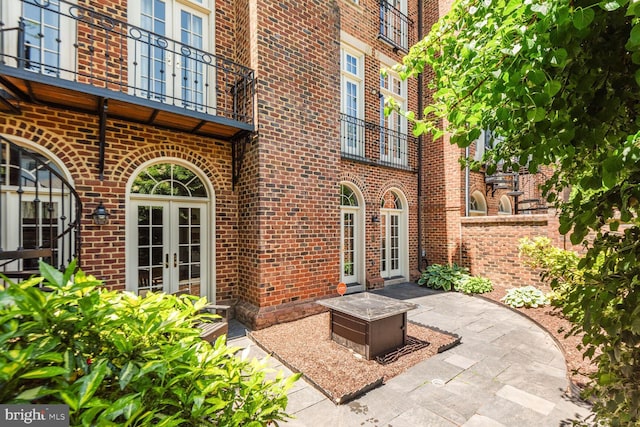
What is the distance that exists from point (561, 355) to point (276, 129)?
19.1 feet

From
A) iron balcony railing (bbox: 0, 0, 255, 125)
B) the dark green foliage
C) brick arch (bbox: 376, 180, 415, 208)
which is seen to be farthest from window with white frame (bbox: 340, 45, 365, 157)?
the dark green foliage

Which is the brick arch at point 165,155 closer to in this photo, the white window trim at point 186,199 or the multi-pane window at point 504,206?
the white window trim at point 186,199

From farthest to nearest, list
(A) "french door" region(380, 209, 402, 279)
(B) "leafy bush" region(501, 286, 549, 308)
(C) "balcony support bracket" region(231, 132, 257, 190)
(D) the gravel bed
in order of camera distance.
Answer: (A) "french door" region(380, 209, 402, 279) < (B) "leafy bush" region(501, 286, 549, 308) < (C) "balcony support bracket" region(231, 132, 257, 190) < (D) the gravel bed

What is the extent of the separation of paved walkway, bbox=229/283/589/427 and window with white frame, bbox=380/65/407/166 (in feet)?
18.5

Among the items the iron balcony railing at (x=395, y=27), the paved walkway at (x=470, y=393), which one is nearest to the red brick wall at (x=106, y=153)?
the paved walkway at (x=470, y=393)

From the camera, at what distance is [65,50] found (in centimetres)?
432

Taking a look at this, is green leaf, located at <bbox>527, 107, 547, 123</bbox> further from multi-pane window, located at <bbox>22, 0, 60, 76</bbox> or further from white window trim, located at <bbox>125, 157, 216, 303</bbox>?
multi-pane window, located at <bbox>22, 0, 60, 76</bbox>

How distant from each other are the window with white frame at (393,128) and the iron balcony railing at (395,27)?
1.04 meters

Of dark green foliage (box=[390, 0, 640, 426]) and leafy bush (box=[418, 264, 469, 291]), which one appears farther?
leafy bush (box=[418, 264, 469, 291])

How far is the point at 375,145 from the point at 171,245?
5.97 metres

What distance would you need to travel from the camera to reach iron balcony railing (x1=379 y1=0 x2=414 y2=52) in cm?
870

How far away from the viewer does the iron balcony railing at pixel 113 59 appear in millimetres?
3982

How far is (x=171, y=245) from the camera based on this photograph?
518 centimetres

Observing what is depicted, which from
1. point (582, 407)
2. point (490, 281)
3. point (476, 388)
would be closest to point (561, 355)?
point (582, 407)
